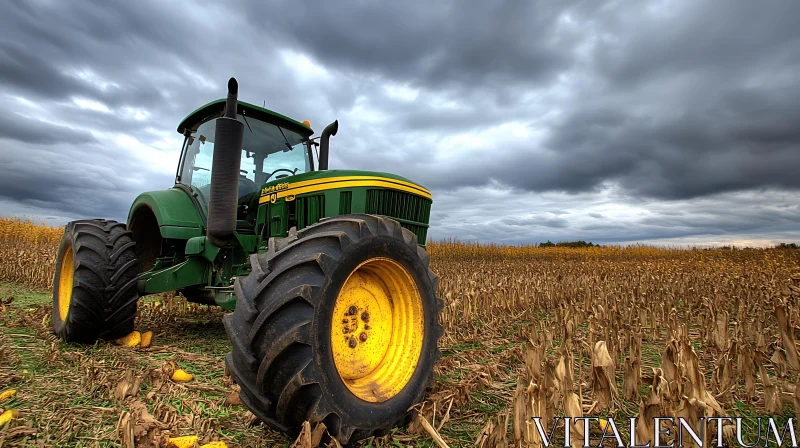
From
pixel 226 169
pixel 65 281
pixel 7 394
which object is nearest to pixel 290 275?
pixel 226 169

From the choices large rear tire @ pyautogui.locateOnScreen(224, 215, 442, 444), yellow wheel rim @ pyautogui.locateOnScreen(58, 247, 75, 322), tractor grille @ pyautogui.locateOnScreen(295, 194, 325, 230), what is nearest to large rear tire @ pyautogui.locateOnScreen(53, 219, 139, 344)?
yellow wheel rim @ pyautogui.locateOnScreen(58, 247, 75, 322)

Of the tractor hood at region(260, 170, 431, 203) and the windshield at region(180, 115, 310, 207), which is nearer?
the tractor hood at region(260, 170, 431, 203)

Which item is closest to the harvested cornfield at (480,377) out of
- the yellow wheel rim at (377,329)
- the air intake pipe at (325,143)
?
the yellow wheel rim at (377,329)

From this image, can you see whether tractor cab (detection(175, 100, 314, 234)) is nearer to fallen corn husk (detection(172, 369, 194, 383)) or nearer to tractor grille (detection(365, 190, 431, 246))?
tractor grille (detection(365, 190, 431, 246))

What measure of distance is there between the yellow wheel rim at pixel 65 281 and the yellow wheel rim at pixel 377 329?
169 inches

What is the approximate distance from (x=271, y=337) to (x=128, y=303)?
3.12m

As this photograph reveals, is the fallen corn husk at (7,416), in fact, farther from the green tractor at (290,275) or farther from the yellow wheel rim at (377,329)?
the yellow wheel rim at (377,329)

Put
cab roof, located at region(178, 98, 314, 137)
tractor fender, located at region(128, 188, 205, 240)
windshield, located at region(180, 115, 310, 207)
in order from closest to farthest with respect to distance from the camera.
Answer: tractor fender, located at region(128, 188, 205, 240)
cab roof, located at region(178, 98, 314, 137)
windshield, located at region(180, 115, 310, 207)

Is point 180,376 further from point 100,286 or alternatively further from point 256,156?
point 256,156

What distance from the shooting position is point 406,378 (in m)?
2.67

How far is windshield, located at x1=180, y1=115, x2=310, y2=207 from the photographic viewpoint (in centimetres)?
457

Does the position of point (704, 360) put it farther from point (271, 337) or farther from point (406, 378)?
point (271, 337)

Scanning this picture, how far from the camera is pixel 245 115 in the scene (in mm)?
4477

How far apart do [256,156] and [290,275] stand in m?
2.90
